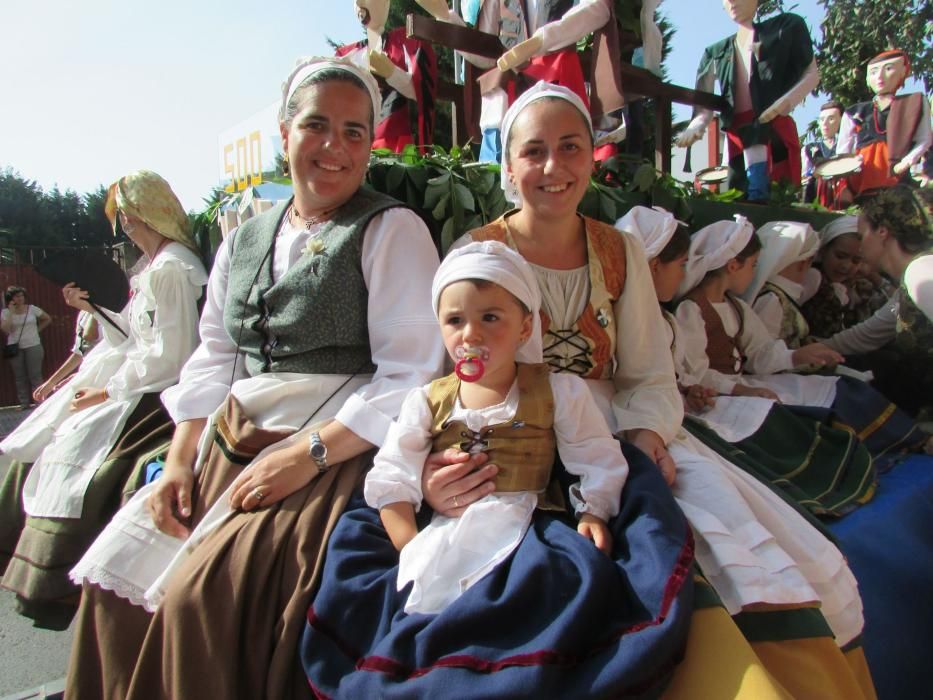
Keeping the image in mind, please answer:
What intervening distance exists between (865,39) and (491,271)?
49.1 ft

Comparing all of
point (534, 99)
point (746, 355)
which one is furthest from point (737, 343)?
point (534, 99)

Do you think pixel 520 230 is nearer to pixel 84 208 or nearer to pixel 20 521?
pixel 20 521

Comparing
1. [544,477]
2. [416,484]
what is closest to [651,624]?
[544,477]

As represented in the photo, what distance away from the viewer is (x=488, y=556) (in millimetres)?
1395

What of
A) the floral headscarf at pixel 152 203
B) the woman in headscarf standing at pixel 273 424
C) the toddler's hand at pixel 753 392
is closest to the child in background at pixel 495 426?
the woman in headscarf standing at pixel 273 424

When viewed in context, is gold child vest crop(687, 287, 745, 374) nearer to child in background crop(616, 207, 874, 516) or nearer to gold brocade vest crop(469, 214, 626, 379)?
child in background crop(616, 207, 874, 516)

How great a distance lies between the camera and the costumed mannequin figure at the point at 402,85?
390 cm

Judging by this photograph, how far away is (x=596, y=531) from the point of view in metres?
1.44

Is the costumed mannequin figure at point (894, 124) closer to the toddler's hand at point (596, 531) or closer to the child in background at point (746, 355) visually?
the child in background at point (746, 355)

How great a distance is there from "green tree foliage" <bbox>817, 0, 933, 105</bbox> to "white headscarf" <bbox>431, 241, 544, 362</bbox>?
13.6 m

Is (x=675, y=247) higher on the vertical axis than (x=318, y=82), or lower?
Result: lower

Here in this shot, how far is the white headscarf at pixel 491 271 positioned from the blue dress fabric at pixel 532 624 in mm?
575

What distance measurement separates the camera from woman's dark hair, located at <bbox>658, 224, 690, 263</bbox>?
2643 mm

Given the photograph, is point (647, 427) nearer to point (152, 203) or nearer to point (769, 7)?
point (152, 203)
